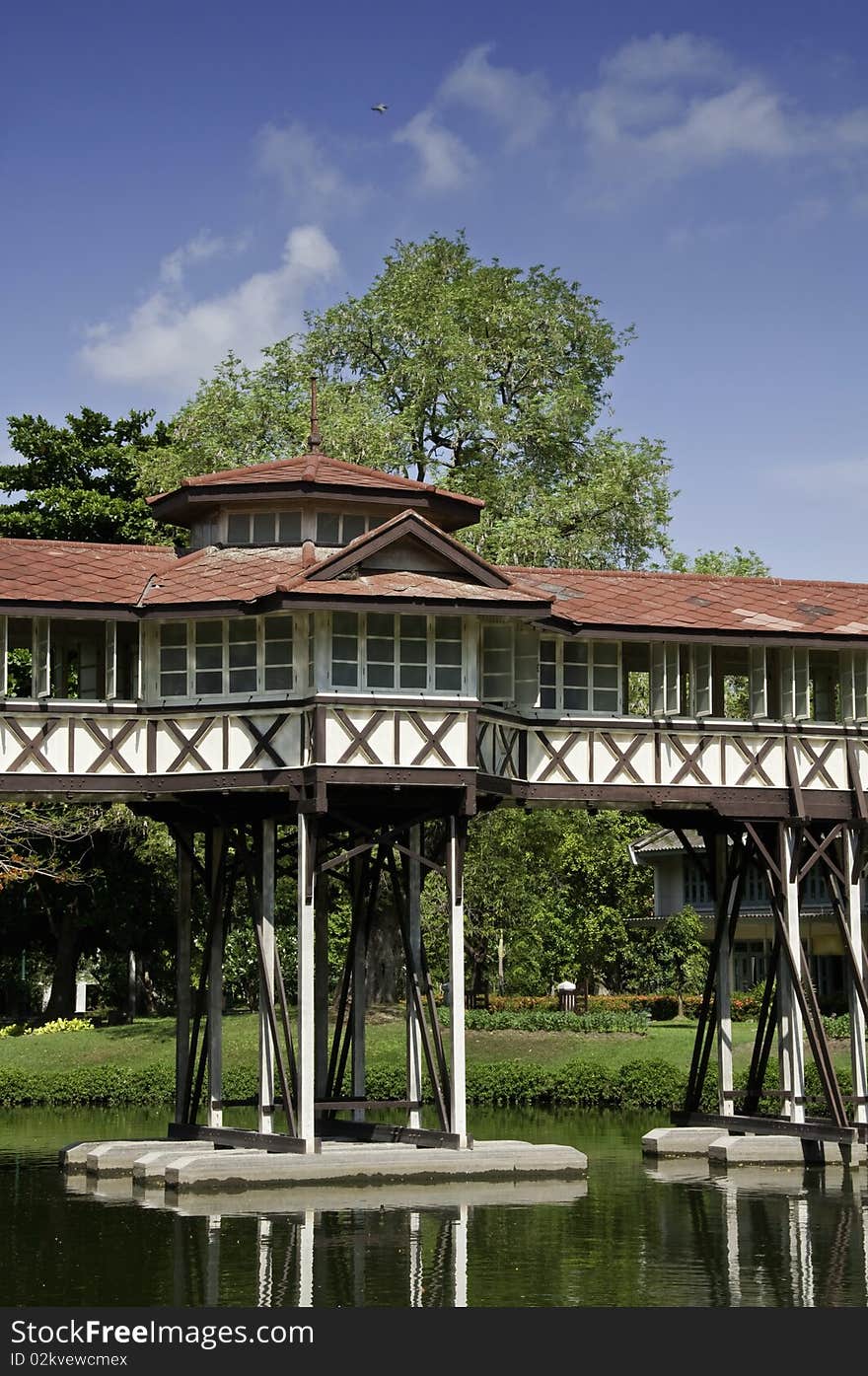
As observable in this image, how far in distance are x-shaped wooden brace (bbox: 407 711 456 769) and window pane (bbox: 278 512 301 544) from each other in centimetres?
430

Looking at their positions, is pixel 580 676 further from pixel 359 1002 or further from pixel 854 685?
pixel 359 1002

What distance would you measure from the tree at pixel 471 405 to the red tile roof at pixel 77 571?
14.6 meters

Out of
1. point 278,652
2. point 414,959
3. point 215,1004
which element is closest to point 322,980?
point 215,1004

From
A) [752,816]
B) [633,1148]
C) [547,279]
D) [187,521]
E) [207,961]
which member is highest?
[547,279]

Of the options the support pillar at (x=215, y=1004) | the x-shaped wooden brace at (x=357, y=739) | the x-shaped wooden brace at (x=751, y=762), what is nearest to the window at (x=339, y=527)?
the x-shaped wooden brace at (x=357, y=739)

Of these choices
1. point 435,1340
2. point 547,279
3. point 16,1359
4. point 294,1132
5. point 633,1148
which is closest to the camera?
point 16,1359

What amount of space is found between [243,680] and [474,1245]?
10.4m

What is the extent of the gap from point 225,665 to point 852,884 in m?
11.2

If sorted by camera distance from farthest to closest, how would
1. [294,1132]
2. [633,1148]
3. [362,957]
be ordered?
[633,1148]
[362,957]
[294,1132]

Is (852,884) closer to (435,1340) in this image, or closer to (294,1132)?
(294,1132)

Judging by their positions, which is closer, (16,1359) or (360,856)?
(16,1359)

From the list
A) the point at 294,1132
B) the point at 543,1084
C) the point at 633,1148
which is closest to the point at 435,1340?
the point at 294,1132

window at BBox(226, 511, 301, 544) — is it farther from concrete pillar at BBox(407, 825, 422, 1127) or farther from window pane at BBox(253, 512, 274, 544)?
concrete pillar at BBox(407, 825, 422, 1127)

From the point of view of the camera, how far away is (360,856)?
114 feet
